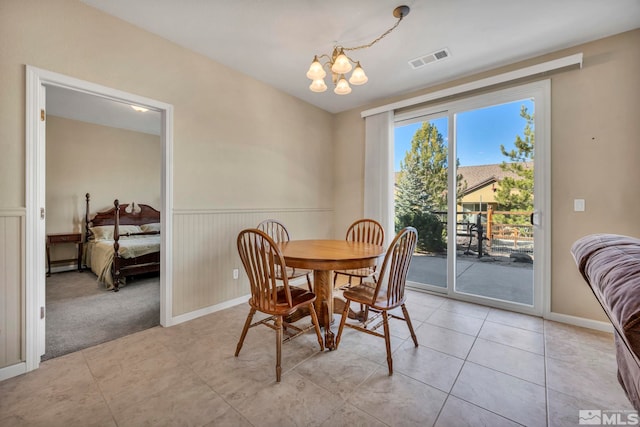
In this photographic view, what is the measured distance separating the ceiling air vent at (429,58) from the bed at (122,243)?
4015mm

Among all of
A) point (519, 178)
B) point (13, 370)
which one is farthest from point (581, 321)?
point (13, 370)

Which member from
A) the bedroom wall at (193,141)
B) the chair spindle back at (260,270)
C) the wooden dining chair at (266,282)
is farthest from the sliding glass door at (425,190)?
the chair spindle back at (260,270)

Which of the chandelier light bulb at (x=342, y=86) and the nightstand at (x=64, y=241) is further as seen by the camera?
the nightstand at (x=64, y=241)

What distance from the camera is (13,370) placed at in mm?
1671

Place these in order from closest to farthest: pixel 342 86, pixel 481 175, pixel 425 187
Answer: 1. pixel 342 86
2. pixel 481 175
3. pixel 425 187

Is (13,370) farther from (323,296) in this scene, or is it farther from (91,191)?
(91,191)

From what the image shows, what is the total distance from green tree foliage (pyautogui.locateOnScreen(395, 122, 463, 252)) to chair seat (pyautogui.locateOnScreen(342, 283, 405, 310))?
1.62 meters

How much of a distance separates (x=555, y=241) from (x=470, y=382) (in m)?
1.81

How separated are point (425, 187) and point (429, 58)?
58.4 inches

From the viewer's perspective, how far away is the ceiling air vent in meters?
2.53

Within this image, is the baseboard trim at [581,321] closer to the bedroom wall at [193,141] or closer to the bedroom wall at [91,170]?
the bedroom wall at [193,141]

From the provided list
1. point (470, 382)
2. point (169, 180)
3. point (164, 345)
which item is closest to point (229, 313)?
point (164, 345)

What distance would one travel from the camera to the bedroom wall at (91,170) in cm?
443

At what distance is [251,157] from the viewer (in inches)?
122
